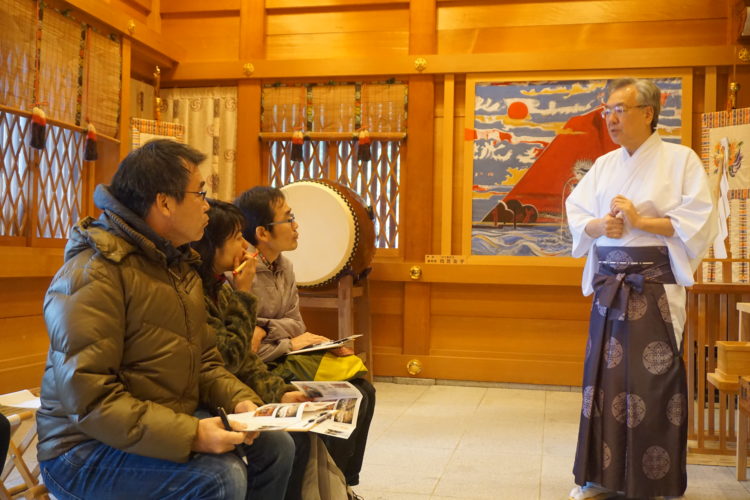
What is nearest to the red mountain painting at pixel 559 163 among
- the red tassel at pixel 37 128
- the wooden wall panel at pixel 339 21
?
the wooden wall panel at pixel 339 21

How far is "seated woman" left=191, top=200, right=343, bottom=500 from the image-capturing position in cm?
190

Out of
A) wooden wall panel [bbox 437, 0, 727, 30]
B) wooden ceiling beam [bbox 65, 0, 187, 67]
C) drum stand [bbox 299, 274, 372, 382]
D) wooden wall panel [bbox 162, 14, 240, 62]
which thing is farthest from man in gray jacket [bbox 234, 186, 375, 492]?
wooden wall panel [bbox 162, 14, 240, 62]

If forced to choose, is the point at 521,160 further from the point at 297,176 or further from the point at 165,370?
the point at 165,370

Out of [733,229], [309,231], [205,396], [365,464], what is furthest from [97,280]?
[733,229]

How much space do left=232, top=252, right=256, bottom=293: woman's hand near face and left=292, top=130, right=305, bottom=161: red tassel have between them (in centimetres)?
270

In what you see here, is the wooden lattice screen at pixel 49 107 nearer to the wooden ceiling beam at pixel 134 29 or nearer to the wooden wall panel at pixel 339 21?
the wooden ceiling beam at pixel 134 29

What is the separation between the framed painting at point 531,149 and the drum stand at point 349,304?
2.57 ft

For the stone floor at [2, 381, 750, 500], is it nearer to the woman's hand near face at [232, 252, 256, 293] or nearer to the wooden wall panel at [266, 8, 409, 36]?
the woman's hand near face at [232, 252, 256, 293]

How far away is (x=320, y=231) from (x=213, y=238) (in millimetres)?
2061

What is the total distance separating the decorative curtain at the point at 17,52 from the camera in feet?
11.2

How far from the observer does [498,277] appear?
4520 millimetres

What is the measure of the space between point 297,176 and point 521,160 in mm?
1531

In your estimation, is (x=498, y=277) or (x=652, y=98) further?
(x=498, y=277)

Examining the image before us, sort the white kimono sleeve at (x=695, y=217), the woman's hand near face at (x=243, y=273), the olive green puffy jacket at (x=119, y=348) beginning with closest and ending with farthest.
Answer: the olive green puffy jacket at (x=119, y=348)
the woman's hand near face at (x=243, y=273)
the white kimono sleeve at (x=695, y=217)
